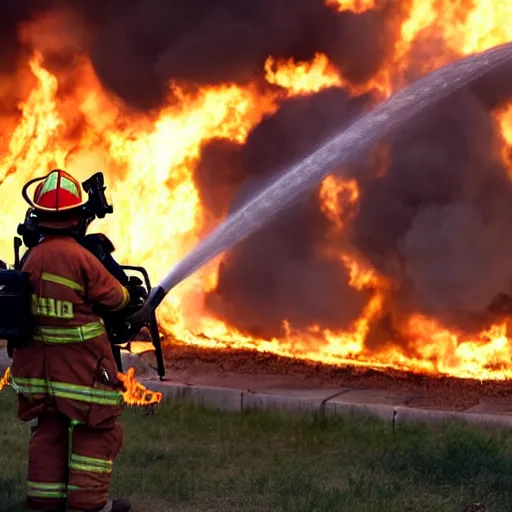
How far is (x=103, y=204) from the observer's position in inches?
169

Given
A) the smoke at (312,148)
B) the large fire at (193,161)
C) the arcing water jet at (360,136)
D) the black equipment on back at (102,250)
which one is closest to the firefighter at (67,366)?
the black equipment on back at (102,250)

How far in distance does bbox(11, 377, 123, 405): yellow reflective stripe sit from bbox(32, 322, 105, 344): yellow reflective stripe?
18 centimetres

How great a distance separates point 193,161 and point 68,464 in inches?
217

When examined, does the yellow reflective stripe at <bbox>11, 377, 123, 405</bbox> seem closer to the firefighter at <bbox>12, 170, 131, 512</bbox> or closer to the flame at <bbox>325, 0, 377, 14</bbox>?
the firefighter at <bbox>12, 170, 131, 512</bbox>

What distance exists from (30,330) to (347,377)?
12.2 ft

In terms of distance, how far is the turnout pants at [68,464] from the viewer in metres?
4.00

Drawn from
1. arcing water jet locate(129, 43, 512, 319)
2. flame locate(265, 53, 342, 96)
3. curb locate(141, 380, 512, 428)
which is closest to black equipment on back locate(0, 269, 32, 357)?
arcing water jet locate(129, 43, 512, 319)

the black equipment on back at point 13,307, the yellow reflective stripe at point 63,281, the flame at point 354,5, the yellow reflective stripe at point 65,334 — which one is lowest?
the yellow reflective stripe at point 65,334

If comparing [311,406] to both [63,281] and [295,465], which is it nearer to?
[295,465]

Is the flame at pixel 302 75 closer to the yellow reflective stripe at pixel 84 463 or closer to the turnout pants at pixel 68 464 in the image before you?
the turnout pants at pixel 68 464

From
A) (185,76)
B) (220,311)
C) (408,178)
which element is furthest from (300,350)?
(185,76)

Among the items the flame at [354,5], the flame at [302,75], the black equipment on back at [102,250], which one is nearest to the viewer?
the black equipment on back at [102,250]

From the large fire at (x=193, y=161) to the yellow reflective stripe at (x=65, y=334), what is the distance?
160 inches

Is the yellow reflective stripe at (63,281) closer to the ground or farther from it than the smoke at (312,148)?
closer to the ground
